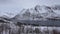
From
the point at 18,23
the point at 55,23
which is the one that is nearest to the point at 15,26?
the point at 18,23

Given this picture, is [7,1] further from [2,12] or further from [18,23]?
[18,23]

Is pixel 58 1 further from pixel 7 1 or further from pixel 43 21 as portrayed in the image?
pixel 7 1

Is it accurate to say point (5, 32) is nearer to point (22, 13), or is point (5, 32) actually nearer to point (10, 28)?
point (10, 28)

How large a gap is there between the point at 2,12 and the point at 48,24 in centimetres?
80

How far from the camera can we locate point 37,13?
2.14 metres

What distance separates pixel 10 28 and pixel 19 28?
15 centimetres

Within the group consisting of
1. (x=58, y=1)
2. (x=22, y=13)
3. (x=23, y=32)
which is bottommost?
(x=23, y=32)

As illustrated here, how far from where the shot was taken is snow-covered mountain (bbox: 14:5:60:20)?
2121mm

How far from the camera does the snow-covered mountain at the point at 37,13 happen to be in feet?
6.96

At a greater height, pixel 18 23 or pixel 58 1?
pixel 58 1

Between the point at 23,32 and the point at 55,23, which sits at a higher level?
the point at 55,23

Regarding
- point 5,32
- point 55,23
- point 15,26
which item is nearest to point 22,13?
point 15,26

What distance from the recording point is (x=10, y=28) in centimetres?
213

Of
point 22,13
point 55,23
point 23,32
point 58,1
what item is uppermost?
point 58,1
